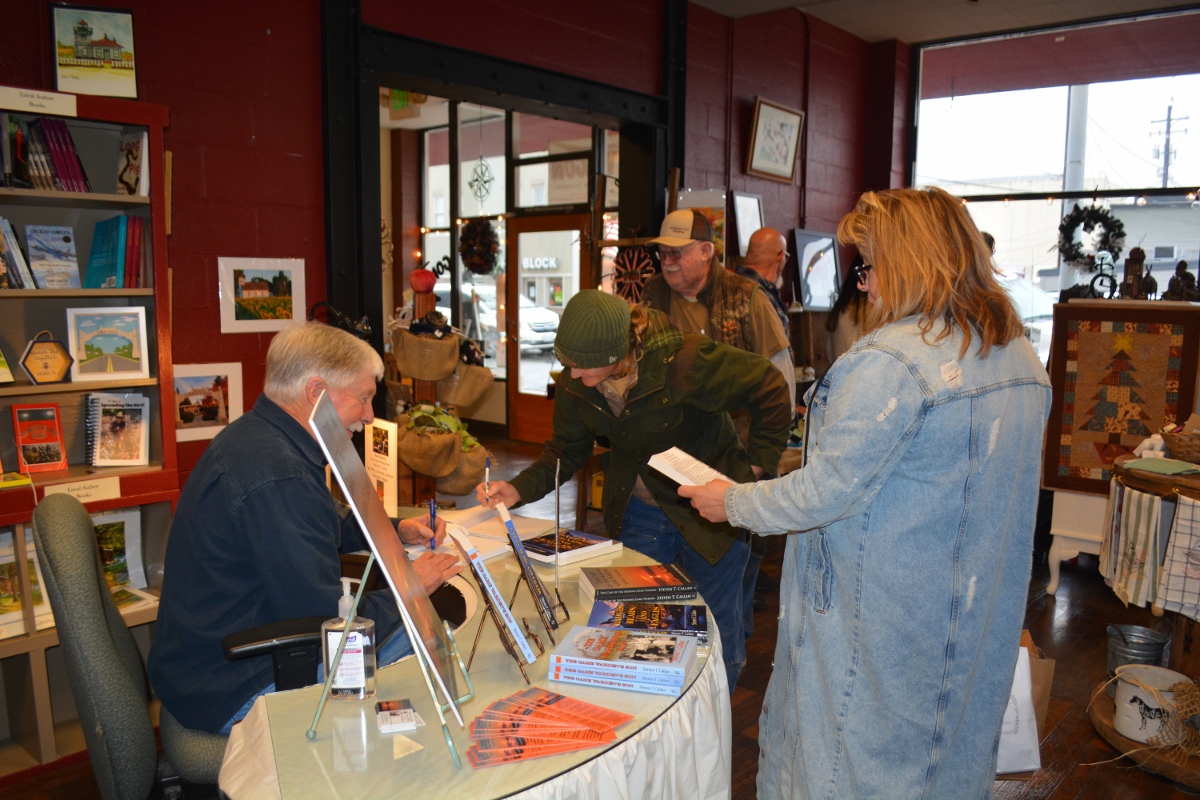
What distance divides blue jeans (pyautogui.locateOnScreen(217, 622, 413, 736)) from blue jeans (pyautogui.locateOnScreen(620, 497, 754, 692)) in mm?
835

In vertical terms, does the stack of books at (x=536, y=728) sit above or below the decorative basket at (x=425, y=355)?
below

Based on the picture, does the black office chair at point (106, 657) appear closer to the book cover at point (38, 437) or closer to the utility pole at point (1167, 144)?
the book cover at point (38, 437)

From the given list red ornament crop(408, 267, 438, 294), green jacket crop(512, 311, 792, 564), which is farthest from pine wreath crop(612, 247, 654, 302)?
green jacket crop(512, 311, 792, 564)

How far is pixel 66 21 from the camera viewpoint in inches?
117

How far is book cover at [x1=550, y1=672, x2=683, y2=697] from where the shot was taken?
1.57 meters

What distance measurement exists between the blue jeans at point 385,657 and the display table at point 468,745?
0.13 meters

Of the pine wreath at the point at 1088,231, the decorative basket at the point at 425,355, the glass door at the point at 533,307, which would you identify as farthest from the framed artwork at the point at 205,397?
the pine wreath at the point at 1088,231

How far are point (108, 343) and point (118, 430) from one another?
303 millimetres

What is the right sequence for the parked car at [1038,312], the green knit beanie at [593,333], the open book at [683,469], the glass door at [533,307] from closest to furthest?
1. the open book at [683,469]
2. the green knit beanie at [593,333]
3. the parked car at [1038,312]
4. the glass door at [533,307]

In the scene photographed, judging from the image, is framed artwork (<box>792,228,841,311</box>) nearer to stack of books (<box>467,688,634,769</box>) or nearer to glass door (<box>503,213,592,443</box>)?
glass door (<box>503,213,592,443</box>)

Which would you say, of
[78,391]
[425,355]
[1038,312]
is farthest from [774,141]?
[78,391]

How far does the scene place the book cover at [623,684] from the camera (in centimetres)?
157

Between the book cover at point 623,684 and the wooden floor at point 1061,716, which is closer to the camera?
the book cover at point 623,684

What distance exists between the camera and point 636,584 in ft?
6.61
